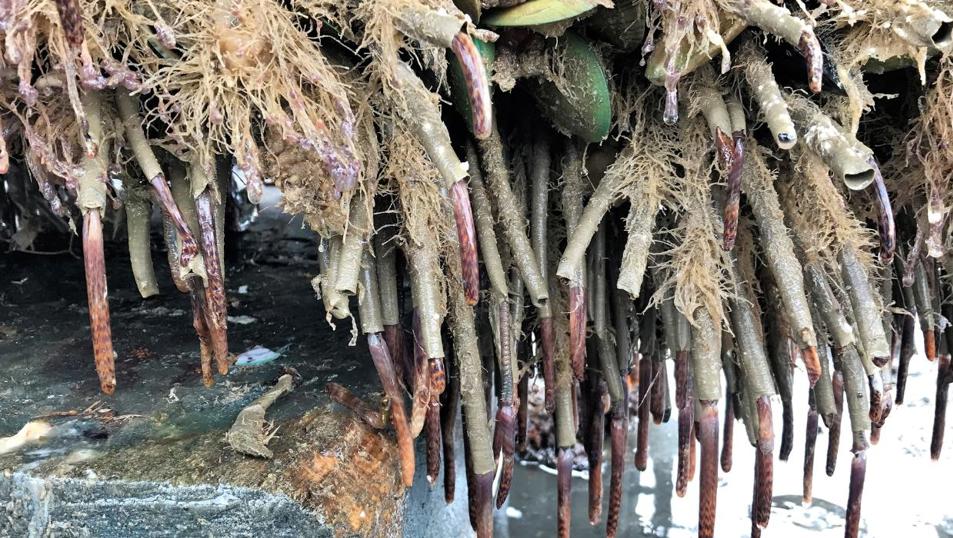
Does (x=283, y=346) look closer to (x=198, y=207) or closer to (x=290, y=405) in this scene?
(x=290, y=405)

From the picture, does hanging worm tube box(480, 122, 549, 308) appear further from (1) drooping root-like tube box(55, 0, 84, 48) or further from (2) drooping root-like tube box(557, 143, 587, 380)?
(1) drooping root-like tube box(55, 0, 84, 48)

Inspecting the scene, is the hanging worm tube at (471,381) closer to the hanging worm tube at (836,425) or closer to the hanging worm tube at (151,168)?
the hanging worm tube at (151,168)

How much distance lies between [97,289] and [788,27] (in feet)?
3.54

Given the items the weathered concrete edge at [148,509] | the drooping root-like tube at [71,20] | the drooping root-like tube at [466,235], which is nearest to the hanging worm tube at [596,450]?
the drooping root-like tube at [466,235]

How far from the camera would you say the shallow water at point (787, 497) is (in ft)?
8.11

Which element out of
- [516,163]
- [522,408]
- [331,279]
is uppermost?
[516,163]

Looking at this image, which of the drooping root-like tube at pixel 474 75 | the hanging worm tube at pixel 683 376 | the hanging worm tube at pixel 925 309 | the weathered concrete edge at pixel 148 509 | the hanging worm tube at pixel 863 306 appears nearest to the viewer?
the drooping root-like tube at pixel 474 75

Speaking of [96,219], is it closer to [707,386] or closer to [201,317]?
[201,317]

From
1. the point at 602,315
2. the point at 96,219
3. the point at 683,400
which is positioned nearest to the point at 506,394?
the point at 602,315

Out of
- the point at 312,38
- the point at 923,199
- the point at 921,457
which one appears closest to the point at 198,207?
the point at 312,38

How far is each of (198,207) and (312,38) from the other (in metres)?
0.31

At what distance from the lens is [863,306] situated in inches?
51.7

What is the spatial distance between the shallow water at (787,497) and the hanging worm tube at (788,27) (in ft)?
5.94

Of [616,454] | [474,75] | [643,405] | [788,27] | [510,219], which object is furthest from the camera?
[643,405]
